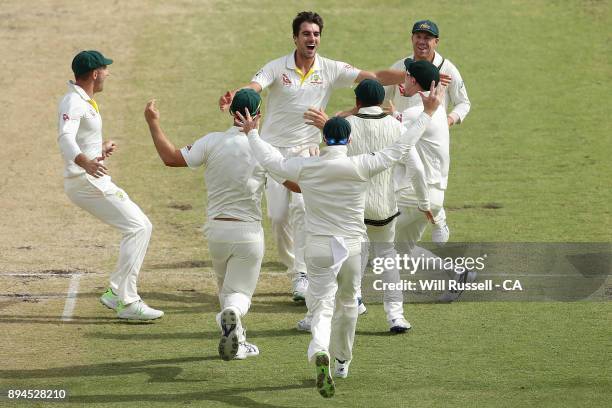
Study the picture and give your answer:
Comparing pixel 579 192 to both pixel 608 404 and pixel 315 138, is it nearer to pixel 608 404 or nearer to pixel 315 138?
pixel 315 138

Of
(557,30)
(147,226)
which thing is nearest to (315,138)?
(147,226)

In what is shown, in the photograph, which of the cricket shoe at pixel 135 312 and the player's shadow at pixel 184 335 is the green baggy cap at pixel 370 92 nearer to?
the player's shadow at pixel 184 335

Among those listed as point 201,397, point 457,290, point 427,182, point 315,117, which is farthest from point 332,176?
point 457,290

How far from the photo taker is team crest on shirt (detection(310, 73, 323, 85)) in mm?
14156

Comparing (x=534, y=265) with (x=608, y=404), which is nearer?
(x=608, y=404)

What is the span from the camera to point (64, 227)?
16.9 metres

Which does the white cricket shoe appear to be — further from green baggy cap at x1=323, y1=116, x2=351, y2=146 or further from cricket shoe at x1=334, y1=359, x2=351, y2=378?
green baggy cap at x1=323, y1=116, x2=351, y2=146

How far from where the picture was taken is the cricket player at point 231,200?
1143 cm

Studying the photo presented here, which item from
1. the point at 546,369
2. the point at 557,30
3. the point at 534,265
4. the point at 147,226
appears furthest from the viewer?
the point at 557,30

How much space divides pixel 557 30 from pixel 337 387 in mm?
13929

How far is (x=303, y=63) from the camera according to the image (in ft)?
46.4

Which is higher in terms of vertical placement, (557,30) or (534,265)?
(557,30)

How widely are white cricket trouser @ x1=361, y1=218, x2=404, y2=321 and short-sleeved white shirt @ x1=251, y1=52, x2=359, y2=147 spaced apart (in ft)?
6.79

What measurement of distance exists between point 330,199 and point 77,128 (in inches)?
133
